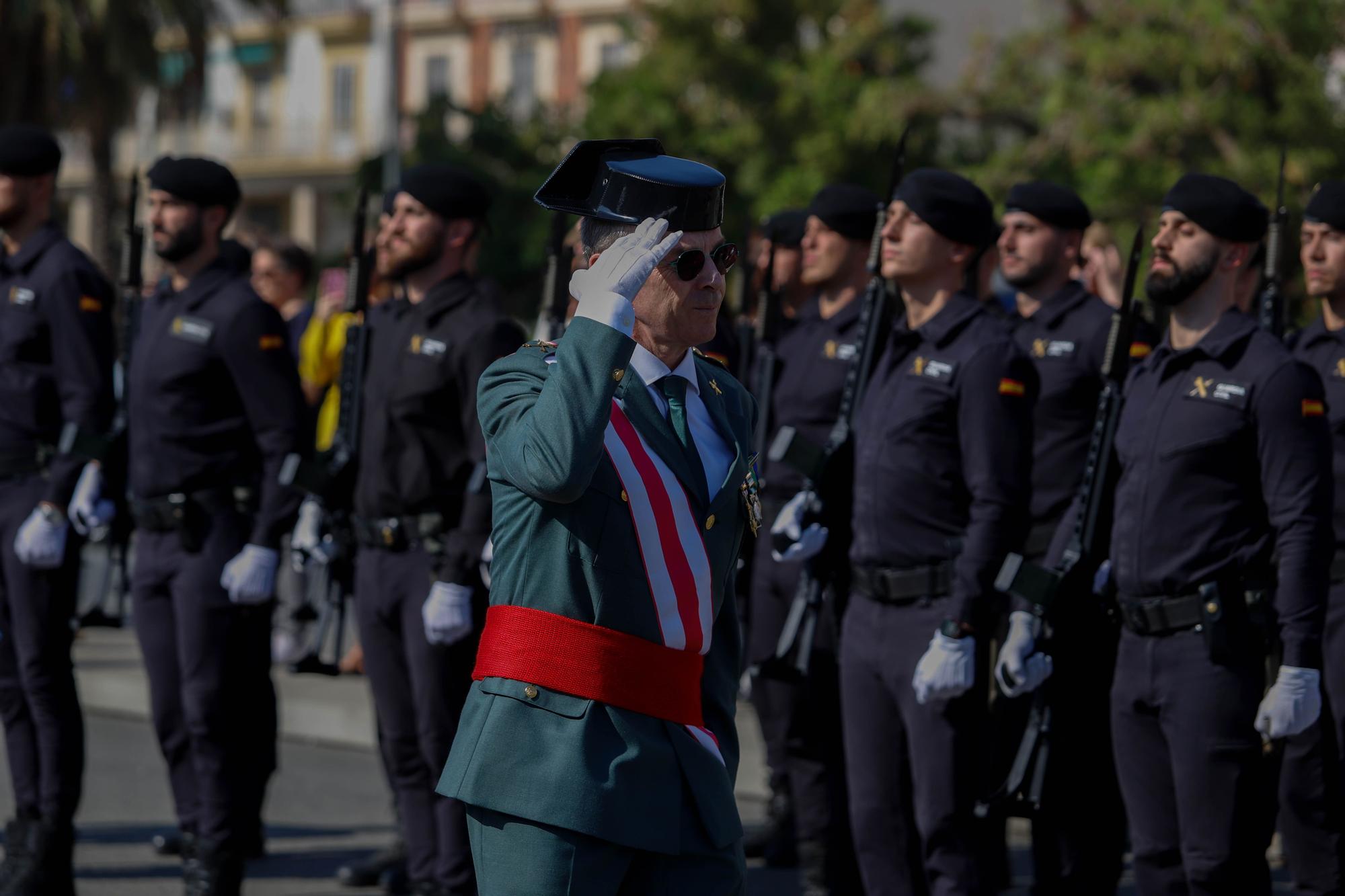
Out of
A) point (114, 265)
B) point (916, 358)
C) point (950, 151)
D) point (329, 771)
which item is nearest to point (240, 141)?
point (114, 265)

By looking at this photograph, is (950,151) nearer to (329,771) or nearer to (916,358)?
(329,771)

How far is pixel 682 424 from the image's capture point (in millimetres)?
3582

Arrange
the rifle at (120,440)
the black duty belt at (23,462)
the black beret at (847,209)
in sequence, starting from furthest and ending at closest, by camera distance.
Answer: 1. the black beret at (847,209)
2. the black duty belt at (23,462)
3. the rifle at (120,440)

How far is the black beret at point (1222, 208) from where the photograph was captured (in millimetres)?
5465

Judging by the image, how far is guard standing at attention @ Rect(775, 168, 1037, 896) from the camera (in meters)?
5.43

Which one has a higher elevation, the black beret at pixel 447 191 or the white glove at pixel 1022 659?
the black beret at pixel 447 191

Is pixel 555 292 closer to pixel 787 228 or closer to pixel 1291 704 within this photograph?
pixel 787 228

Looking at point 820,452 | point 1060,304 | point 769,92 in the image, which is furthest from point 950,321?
point 769,92

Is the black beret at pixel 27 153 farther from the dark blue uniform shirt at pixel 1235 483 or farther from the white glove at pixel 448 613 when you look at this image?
the dark blue uniform shirt at pixel 1235 483

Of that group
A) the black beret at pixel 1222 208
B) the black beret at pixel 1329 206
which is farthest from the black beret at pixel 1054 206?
the black beret at pixel 1222 208

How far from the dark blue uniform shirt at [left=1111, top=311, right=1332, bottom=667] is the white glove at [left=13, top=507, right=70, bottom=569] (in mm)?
3429

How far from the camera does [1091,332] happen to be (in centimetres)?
682

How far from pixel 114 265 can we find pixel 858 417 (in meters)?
22.8

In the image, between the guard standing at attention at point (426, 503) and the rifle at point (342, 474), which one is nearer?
the guard standing at attention at point (426, 503)
